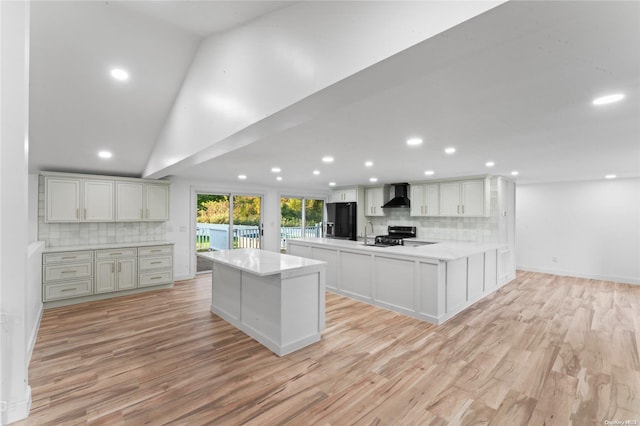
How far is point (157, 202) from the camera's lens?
5.38 metres

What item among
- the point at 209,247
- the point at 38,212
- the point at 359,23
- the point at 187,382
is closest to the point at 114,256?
the point at 38,212

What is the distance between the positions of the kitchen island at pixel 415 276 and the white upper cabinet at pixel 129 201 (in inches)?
130

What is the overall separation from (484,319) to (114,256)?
569cm

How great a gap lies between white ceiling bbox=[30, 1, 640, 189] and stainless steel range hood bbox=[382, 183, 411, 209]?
6.58 ft

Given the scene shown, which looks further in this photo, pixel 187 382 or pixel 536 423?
pixel 187 382

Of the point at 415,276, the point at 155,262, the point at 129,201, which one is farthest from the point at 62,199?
the point at 415,276

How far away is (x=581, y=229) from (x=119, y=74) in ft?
28.4

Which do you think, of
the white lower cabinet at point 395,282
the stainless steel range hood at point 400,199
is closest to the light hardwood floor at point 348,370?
the white lower cabinet at point 395,282

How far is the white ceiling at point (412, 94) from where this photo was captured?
3.69 ft

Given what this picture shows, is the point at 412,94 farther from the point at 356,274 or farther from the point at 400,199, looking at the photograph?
the point at 400,199

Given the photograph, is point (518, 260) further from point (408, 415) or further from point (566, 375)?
point (408, 415)

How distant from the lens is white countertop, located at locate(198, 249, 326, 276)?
2.80 metres

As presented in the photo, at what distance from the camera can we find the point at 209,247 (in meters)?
7.01

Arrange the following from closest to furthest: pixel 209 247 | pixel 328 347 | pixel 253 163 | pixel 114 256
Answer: pixel 328 347 → pixel 253 163 → pixel 114 256 → pixel 209 247
